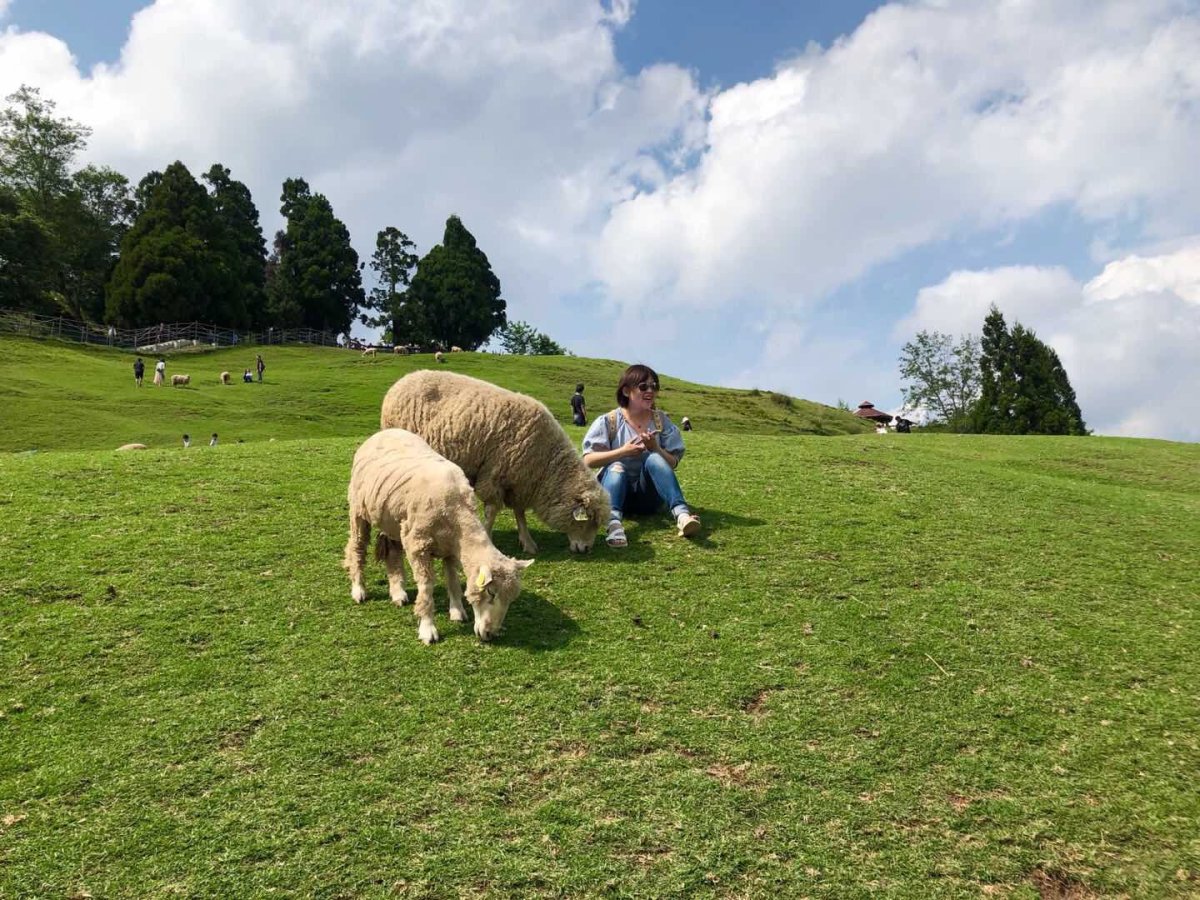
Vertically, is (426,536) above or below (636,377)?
below

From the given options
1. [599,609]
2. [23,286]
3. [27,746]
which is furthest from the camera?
[23,286]

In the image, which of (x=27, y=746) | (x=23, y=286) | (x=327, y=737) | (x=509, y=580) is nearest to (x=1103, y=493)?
(x=509, y=580)

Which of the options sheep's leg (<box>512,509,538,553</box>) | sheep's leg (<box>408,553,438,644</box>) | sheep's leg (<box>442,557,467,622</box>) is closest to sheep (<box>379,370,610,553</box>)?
sheep's leg (<box>512,509,538,553</box>)

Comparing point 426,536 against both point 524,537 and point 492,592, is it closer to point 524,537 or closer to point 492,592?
point 492,592

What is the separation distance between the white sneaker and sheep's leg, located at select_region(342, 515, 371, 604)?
3500 mm

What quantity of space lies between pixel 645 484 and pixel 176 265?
205 feet

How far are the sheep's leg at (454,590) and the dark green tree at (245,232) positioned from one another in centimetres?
6819

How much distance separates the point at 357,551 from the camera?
660 cm

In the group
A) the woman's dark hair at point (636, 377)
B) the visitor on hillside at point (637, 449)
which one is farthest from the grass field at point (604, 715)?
the woman's dark hair at point (636, 377)

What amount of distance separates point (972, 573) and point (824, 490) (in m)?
3.68

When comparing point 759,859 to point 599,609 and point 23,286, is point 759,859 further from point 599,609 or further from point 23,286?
point 23,286

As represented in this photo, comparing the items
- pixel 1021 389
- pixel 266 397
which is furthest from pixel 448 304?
pixel 1021 389

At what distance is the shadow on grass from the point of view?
5.75 meters

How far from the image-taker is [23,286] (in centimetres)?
5684
